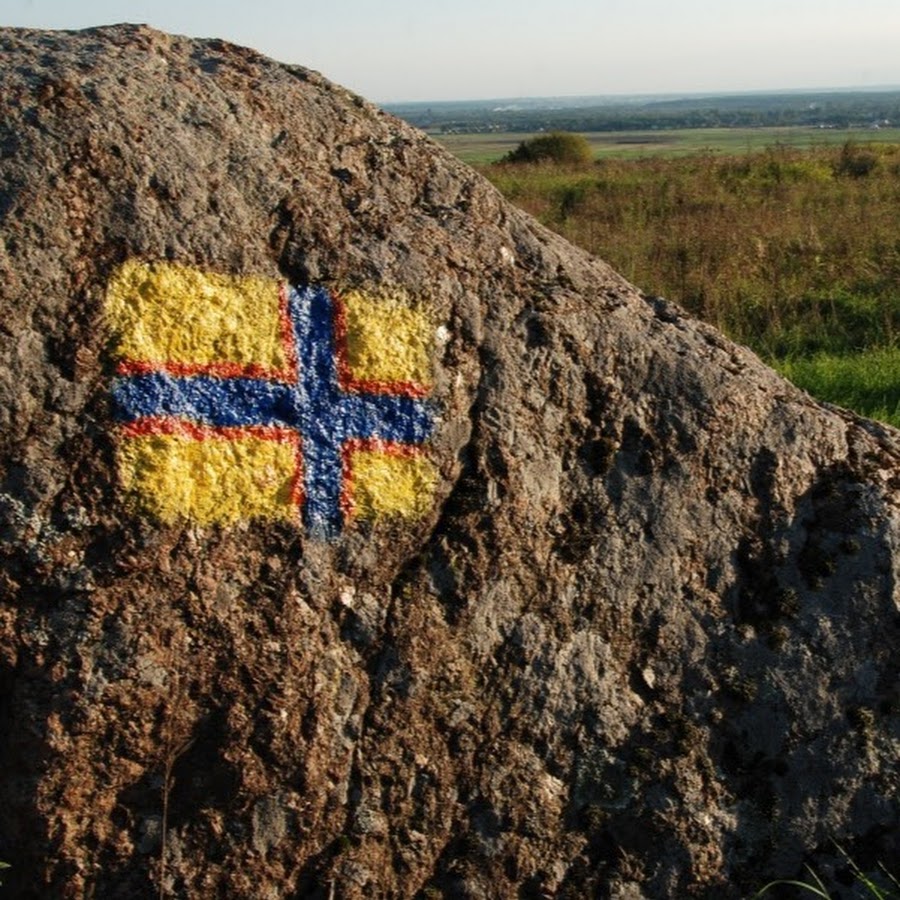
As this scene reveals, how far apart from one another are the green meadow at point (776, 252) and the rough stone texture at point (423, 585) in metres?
3.38

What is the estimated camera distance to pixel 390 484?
269 cm

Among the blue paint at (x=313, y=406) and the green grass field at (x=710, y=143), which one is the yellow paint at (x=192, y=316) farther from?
the green grass field at (x=710, y=143)

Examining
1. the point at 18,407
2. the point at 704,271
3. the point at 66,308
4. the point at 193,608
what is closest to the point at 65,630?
the point at 193,608

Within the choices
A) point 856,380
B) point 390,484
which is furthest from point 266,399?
point 856,380

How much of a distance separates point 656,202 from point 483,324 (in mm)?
14233

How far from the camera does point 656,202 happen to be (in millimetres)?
16453

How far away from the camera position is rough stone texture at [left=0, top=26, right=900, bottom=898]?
7.87 ft

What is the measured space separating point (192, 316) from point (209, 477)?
1.13ft

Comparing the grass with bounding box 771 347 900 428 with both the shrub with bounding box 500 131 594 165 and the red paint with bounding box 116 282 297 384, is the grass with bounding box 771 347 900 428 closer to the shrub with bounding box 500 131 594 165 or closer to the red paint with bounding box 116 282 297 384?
the red paint with bounding box 116 282 297 384

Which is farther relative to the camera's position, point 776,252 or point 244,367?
point 776,252

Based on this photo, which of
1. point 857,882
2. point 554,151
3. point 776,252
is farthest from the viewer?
point 554,151

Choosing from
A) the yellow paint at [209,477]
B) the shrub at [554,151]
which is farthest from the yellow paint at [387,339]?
the shrub at [554,151]

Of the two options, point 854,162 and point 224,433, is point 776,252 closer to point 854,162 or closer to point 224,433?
point 224,433

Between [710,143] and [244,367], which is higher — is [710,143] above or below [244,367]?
above
